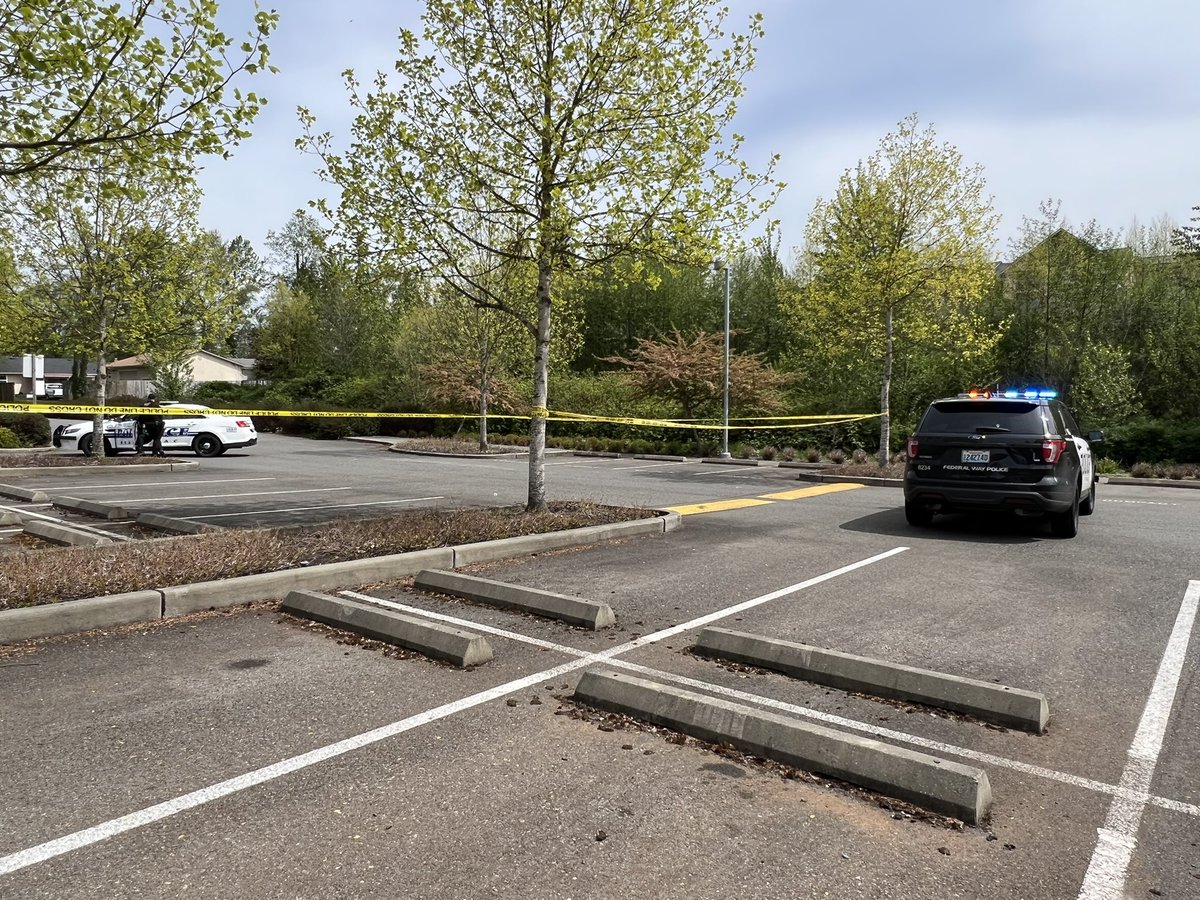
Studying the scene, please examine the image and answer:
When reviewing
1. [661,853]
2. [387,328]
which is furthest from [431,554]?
[387,328]

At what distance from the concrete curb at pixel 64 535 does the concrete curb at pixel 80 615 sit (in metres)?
2.67

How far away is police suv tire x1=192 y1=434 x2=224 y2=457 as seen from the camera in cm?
2439

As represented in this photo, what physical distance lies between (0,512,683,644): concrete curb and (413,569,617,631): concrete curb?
0.42 m

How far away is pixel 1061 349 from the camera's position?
26469 millimetres

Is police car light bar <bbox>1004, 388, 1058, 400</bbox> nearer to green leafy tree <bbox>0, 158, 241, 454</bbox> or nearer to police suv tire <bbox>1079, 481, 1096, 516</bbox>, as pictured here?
police suv tire <bbox>1079, 481, 1096, 516</bbox>

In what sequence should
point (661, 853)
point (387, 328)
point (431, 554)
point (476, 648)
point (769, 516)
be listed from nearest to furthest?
point (661, 853)
point (476, 648)
point (431, 554)
point (769, 516)
point (387, 328)

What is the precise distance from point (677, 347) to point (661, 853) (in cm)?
2585

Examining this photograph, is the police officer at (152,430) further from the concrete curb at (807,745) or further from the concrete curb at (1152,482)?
the concrete curb at (1152,482)

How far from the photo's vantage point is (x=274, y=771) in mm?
3352

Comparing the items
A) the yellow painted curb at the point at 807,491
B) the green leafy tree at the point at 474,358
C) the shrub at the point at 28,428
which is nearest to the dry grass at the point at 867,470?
the yellow painted curb at the point at 807,491

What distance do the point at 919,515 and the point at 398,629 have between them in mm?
7799

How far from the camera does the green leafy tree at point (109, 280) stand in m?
17.1

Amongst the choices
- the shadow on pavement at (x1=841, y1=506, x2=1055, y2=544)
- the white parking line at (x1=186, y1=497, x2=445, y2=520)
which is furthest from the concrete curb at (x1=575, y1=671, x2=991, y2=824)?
the white parking line at (x1=186, y1=497, x2=445, y2=520)

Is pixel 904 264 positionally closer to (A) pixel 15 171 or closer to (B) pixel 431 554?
(B) pixel 431 554
